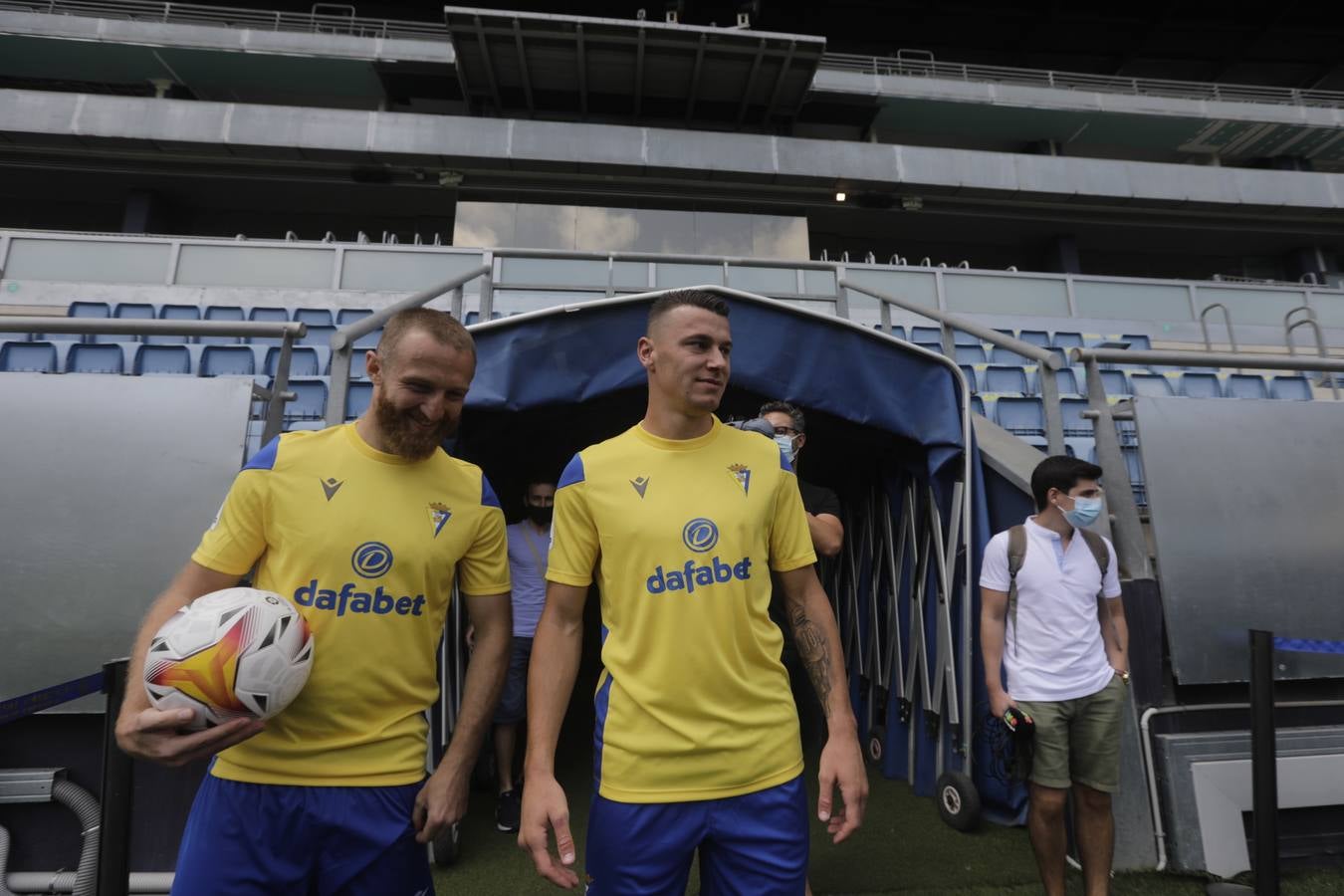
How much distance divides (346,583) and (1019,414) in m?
7.32

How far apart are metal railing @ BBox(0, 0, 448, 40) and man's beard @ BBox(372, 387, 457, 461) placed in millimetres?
21157

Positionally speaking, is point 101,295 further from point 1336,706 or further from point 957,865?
point 1336,706

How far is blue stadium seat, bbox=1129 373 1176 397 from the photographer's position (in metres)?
8.10

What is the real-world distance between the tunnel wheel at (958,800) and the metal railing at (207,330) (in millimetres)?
3943

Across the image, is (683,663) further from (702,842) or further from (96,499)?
(96,499)

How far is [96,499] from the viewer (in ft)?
9.15

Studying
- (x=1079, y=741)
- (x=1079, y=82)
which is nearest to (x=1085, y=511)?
(x=1079, y=741)

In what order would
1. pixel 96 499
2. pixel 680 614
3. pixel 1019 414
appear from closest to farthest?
1. pixel 680 614
2. pixel 96 499
3. pixel 1019 414

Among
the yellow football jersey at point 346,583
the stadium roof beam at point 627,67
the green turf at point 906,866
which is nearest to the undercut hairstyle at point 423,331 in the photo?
the yellow football jersey at point 346,583

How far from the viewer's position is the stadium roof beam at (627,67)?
15742 mm

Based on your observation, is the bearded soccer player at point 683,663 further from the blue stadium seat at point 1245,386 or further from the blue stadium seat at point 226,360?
the blue stadium seat at point 1245,386

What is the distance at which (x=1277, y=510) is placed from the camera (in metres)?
3.47

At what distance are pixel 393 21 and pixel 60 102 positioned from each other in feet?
27.5

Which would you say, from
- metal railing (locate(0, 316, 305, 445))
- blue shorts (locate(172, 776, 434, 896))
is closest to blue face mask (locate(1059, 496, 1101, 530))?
blue shorts (locate(172, 776, 434, 896))
